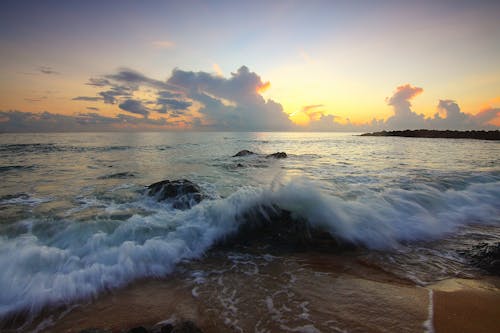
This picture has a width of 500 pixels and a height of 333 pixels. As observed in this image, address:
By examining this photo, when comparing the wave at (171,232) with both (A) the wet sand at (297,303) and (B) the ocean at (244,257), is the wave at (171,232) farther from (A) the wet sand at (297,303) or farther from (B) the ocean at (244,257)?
(A) the wet sand at (297,303)

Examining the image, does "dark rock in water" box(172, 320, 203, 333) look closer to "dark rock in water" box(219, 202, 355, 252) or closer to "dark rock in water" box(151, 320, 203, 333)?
"dark rock in water" box(151, 320, 203, 333)

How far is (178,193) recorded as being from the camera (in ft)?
28.9

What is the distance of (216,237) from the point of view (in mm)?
5945

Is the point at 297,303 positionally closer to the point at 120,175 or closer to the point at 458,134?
the point at 120,175

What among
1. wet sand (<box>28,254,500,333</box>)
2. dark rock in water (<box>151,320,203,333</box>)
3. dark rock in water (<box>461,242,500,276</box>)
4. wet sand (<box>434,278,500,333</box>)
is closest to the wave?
wet sand (<box>28,254,500,333</box>)

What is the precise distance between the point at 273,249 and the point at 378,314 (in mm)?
2472

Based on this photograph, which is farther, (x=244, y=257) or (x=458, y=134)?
(x=458, y=134)

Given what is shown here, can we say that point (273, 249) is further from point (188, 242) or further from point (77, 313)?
point (77, 313)

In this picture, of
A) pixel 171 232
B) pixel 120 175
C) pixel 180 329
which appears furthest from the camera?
pixel 120 175

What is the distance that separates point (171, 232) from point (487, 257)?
642 centimetres

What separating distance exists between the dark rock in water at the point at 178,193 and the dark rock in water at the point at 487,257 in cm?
693

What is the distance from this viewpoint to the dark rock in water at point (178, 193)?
27.0 ft

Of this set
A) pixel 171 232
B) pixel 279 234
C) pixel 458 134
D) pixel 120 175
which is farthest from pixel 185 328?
pixel 458 134

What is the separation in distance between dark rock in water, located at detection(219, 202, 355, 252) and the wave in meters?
0.08
